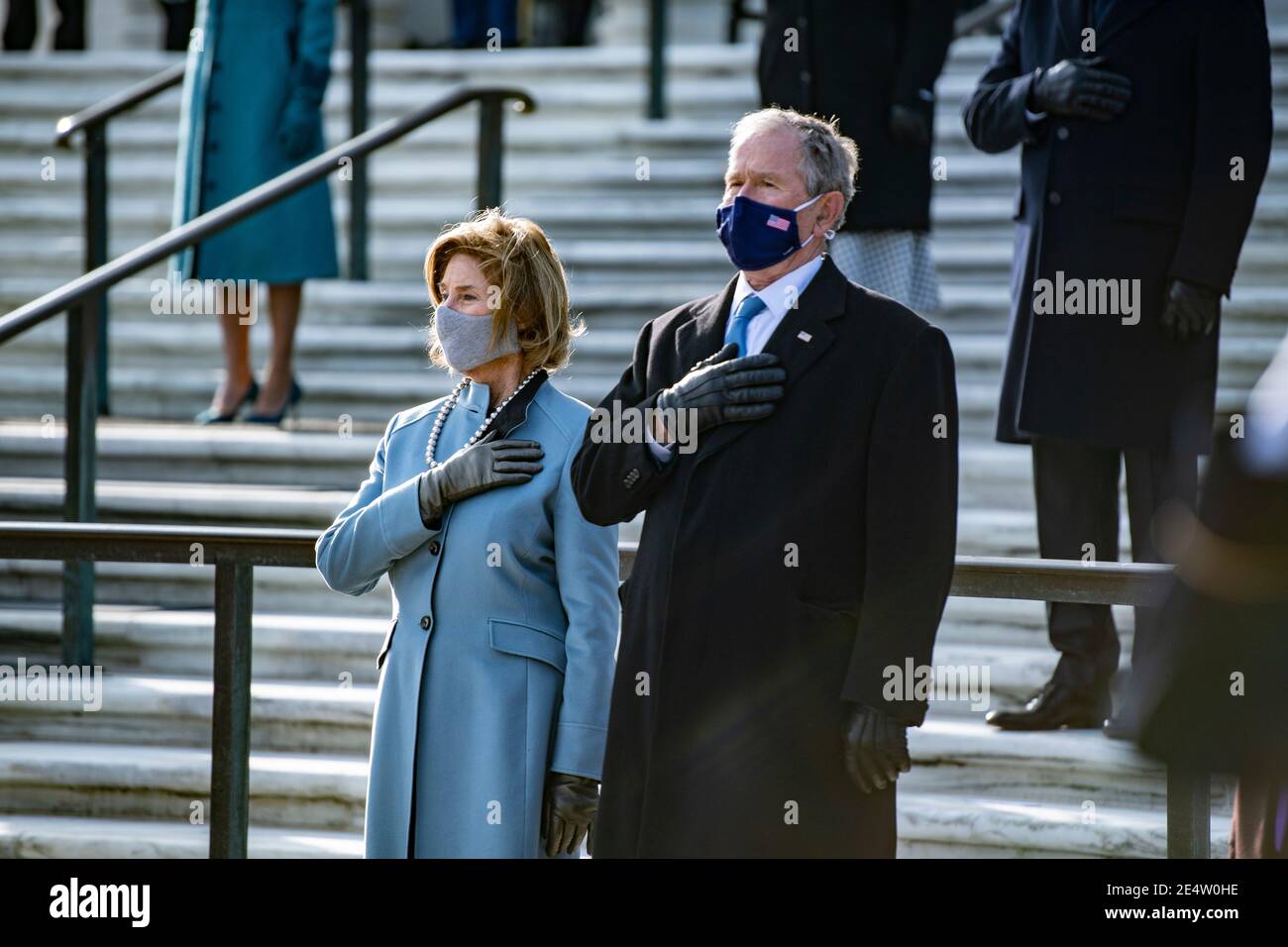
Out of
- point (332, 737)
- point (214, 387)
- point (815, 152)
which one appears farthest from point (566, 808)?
point (214, 387)

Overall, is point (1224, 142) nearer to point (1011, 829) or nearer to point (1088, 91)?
point (1088, 91)

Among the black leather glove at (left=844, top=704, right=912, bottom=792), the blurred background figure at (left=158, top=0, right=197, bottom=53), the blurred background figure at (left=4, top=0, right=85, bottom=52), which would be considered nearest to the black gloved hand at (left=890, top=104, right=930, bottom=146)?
the black leather glove at (left=844, top=704, right=912, bottom=792)

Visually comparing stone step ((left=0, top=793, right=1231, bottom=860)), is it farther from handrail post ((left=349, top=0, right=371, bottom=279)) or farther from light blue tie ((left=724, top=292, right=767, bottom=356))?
handrail post ((left=349, top=0, right=371, bottom=279))

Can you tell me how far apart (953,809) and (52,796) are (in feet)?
7.64

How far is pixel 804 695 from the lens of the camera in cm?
307

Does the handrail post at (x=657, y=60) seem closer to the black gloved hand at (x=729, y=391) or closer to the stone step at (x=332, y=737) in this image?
the stone step at (x=332, y=737)

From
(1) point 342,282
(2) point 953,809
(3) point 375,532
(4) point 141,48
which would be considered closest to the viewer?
(3) point 375,532

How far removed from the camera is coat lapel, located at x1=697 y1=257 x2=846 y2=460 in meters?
3.14

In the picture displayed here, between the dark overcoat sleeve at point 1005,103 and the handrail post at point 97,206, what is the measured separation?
11.8ft

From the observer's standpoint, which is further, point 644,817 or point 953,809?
point 953,809

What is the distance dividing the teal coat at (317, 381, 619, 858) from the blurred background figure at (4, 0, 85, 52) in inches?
377

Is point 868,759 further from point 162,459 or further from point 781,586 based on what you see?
point 162,459
